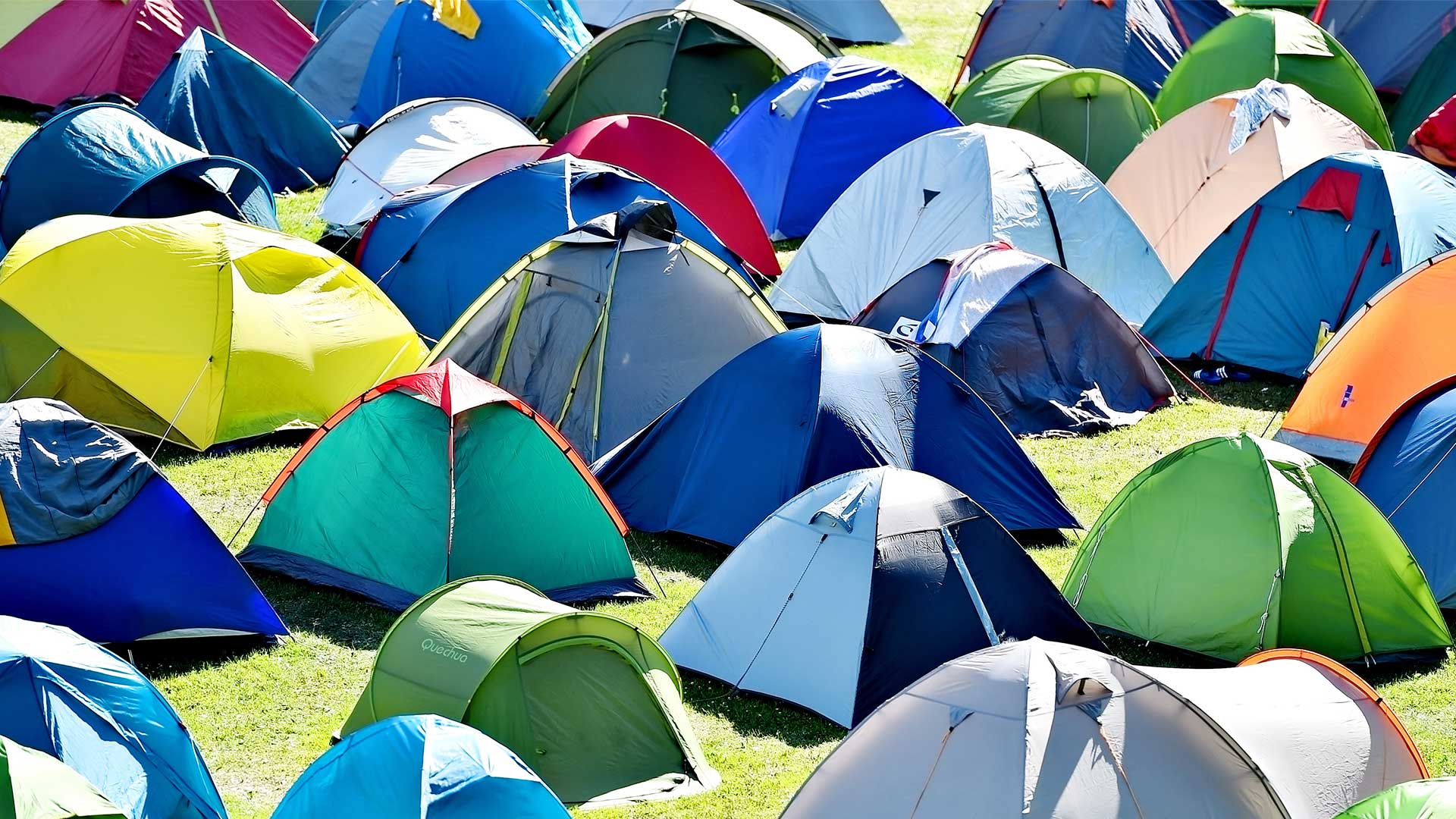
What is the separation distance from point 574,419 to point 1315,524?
4.85m

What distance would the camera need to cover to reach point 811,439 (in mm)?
11055

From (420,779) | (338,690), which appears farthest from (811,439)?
(420,779)

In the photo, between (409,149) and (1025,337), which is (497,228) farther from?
(1025,337)

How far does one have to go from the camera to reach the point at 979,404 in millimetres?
11570

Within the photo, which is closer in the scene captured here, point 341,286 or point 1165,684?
point 1165,684

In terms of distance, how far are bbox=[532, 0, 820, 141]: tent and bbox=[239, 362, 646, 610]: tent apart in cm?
915

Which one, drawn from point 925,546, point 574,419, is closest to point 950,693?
point 925,546

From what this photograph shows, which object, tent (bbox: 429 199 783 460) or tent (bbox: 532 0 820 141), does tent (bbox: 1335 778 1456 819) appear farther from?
tent (bbox: 532 0 820 141)

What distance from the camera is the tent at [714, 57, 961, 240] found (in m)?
17.4

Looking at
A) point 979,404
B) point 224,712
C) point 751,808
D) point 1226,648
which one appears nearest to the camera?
point 751,808

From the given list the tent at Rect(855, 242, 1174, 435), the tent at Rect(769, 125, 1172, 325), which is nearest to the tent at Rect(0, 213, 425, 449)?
the tent at Rect(855, 242, 1174, 435)

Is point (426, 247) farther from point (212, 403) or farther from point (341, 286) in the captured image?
point (212, 403)

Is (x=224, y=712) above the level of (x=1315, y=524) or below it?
below

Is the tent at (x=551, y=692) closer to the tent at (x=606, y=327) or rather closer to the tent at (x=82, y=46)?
the tent at (x=606, y=327)
